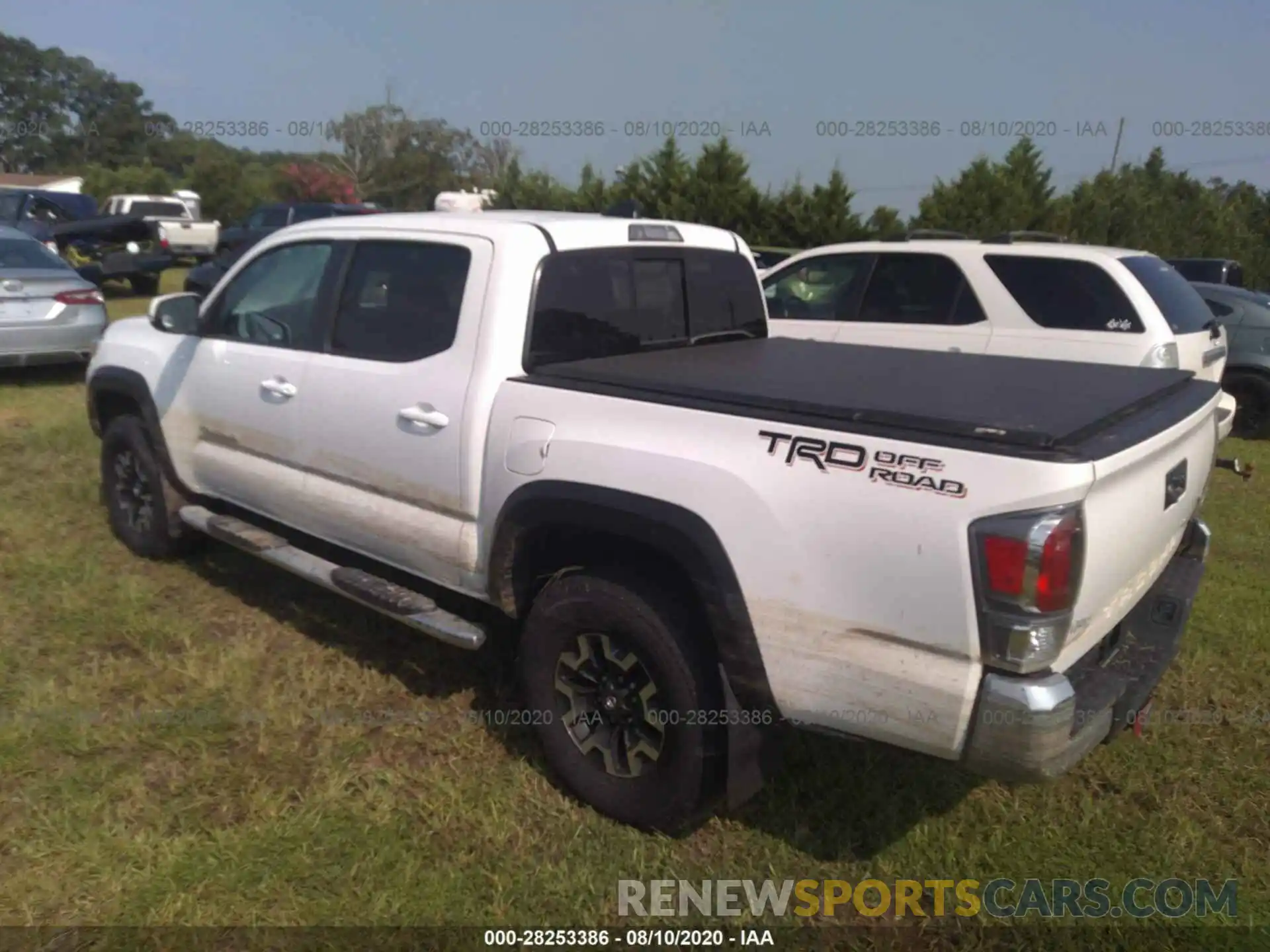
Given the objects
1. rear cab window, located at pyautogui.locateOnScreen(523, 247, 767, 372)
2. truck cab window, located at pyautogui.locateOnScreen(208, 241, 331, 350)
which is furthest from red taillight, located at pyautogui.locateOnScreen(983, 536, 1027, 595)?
truck cab window, located at pyautogui.locateOnScreen(208, 241, 331, 350)

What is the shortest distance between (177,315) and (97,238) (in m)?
12.1

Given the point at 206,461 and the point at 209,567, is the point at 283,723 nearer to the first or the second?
the point at 206,461

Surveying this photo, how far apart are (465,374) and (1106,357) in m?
4.71

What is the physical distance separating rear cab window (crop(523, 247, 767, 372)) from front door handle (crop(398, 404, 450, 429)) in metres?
0.35

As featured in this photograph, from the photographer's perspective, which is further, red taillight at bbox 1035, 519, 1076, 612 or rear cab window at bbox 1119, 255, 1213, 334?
rear cab window at bbox 1119, 255, 1213, 334

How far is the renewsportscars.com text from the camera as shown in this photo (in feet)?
9.37

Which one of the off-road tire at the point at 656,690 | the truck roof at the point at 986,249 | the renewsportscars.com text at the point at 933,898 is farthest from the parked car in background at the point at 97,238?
the renewsportscars.com text at the point at 933,898

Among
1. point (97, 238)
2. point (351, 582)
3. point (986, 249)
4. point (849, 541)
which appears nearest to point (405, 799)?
point (351, 582)

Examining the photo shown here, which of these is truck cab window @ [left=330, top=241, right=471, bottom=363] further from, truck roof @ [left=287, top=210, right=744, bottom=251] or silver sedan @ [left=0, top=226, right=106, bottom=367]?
silver sedan @ [left=0, top=226, right=106, bottom=367]

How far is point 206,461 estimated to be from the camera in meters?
4.59

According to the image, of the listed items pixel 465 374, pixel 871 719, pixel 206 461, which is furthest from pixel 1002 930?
pixel 206 461

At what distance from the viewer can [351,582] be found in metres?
3.79

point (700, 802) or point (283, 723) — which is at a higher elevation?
point (700, 802)

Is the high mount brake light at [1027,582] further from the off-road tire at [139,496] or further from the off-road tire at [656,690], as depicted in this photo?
the off-road tire at [139,496]
